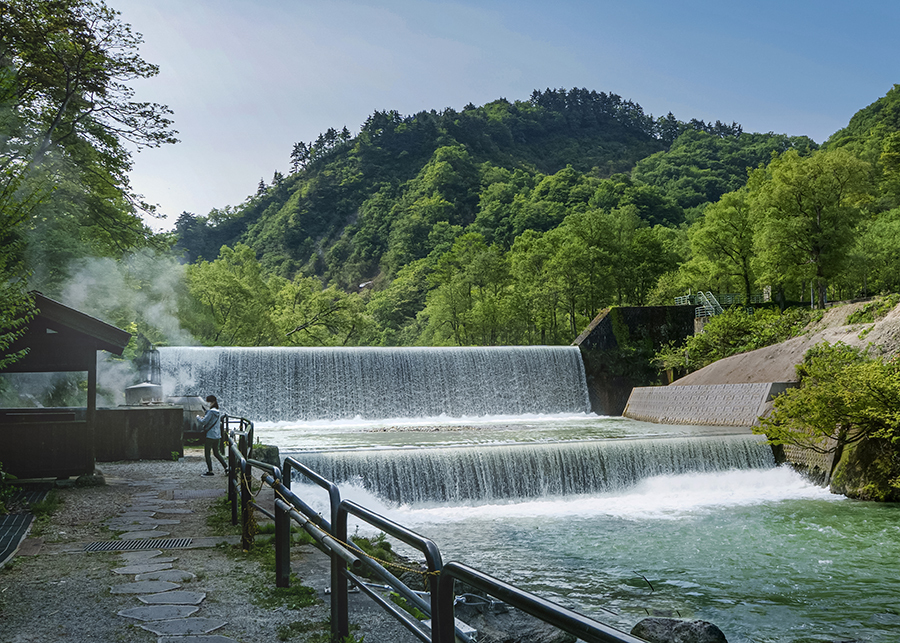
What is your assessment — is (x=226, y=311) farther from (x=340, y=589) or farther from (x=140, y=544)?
(x=340, y=589)

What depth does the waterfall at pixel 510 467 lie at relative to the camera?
36.7 feet

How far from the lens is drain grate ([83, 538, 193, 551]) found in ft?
18.2

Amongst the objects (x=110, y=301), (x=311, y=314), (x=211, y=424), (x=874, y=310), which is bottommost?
(x=211, y=424)

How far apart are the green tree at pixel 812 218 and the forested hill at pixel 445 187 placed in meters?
32.9

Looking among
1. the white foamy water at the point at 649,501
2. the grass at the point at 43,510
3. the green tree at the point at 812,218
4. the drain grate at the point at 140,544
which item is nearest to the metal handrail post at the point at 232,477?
the drain grate at the point at 140,544

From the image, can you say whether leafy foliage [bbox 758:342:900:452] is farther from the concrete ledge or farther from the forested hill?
the forested hill

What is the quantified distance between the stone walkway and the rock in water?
10.1 ft

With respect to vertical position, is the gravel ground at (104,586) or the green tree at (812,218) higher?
the green tree at (812,218)

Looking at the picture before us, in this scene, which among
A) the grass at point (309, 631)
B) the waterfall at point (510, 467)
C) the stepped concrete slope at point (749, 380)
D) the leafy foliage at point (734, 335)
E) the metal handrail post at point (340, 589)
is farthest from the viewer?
the leafy foliage at point (734, 335)

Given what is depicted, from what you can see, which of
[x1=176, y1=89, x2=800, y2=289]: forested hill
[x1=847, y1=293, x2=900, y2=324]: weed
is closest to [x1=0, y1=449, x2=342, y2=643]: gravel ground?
[x1=847, y1=293, x2=900, y2=324]: weed

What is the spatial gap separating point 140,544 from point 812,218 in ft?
95.5

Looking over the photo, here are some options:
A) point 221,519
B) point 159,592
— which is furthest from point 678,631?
point 221,519

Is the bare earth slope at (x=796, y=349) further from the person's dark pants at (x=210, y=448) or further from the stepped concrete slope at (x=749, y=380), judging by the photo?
the person's dark pants at (x=210, y=448)

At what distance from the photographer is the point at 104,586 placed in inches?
177
